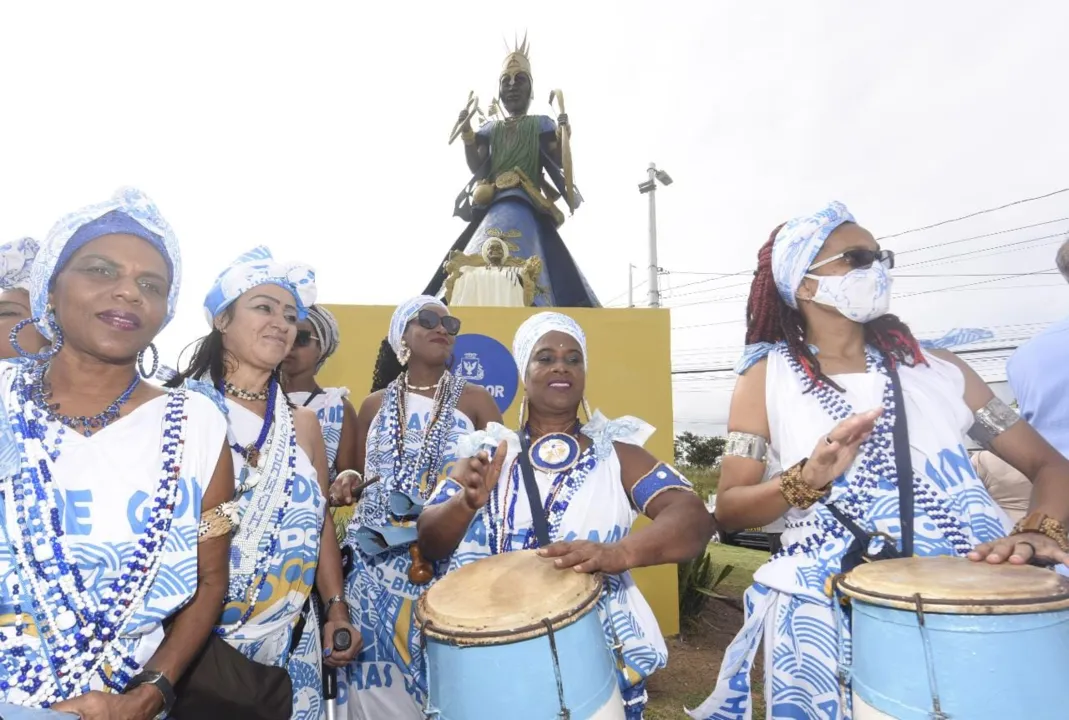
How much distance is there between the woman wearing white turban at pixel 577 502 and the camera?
2.07 meters

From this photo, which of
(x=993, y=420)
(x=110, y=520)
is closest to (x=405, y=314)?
(x=110, y=520)

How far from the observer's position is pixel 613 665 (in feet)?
5.94

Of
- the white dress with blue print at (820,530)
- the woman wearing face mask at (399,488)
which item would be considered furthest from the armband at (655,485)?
the woman wearing face mask at (399,488)

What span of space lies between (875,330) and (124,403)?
2.44 metres

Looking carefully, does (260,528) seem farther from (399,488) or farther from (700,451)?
(700,451)

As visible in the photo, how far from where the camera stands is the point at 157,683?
161 cm

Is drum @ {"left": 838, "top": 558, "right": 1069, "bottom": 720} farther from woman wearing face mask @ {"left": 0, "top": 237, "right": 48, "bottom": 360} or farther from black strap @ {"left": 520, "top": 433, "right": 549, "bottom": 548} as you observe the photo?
woman wearing face mask @ {"left": 0, "top": 237, "right": 48, "bottom": 360}

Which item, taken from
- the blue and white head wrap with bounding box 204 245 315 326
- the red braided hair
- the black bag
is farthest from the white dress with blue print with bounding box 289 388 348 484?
the red braided hair

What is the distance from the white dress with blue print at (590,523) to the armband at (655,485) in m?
0.05

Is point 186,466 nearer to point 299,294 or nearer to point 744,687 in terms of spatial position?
point 299,294

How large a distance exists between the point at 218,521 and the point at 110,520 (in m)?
0.27

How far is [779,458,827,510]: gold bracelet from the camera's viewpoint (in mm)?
1931

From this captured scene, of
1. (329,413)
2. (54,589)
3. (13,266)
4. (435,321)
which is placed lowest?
(54,589)

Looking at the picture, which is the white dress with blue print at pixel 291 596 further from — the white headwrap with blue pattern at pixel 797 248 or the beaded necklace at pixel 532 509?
the white headwrap with blue pattern at pixel 797 248
